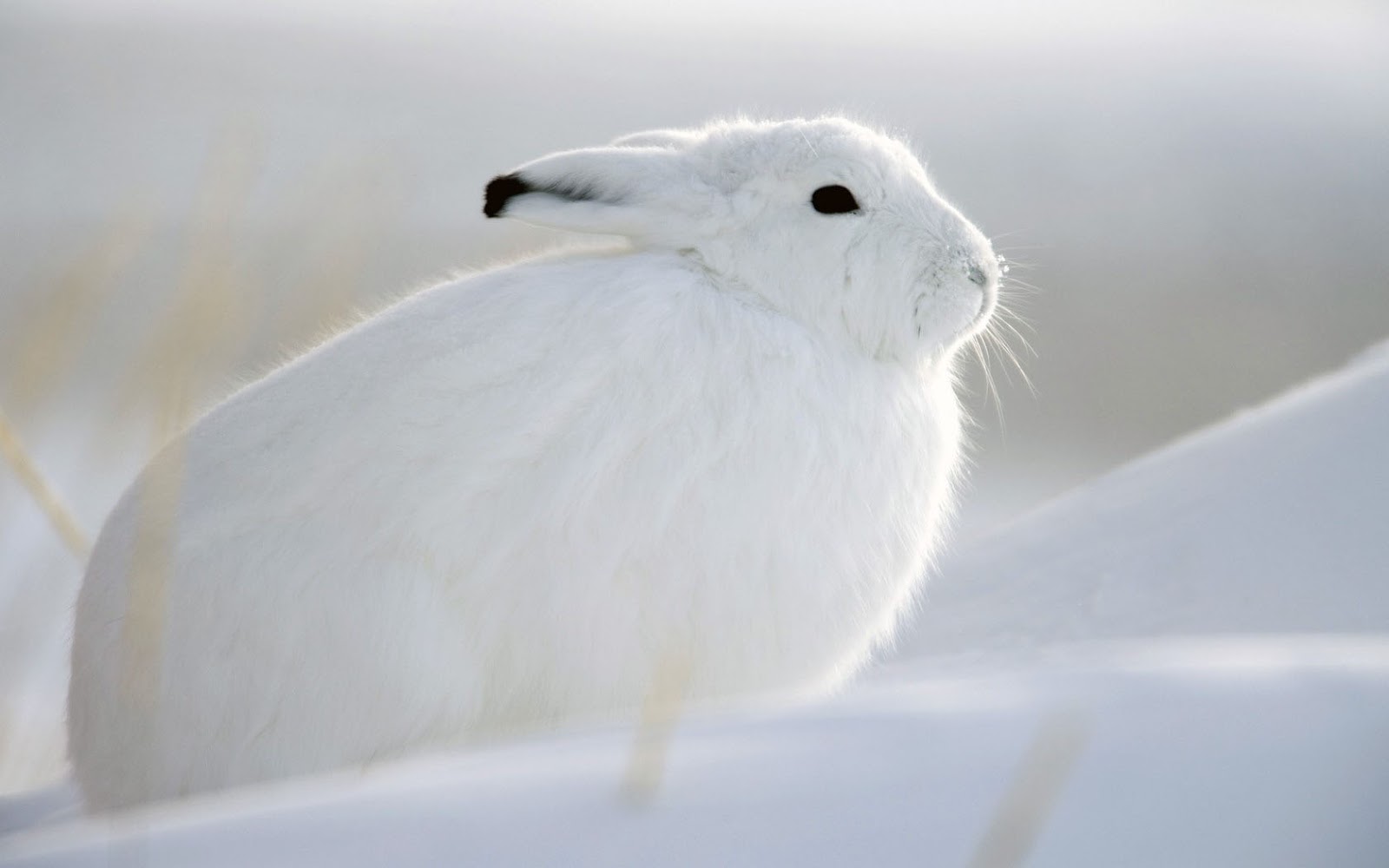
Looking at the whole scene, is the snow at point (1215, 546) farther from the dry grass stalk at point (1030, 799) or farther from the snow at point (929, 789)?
the dry grass stalk at point (1030, 799)

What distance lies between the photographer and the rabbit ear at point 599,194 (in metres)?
1.77

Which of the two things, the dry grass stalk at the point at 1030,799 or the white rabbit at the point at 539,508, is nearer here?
the dry grass stalk at the point at 1030,799

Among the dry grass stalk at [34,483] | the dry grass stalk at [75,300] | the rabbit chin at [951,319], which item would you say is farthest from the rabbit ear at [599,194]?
the dry grass stalk at [34,483]

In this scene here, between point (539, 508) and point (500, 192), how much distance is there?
466 mm

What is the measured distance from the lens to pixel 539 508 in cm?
152

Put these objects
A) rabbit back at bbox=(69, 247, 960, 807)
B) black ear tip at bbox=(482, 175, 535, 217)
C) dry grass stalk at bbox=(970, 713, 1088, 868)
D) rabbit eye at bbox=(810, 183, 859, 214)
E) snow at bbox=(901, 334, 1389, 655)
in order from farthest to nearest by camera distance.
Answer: snow at bbox=(901, 334, 1389, 655) → rabbit eye at bbox=(810, 183, 859, 214) → black ear tip at bbox=(482, 175, 535, 217) → rabbit back at bbox=(69, 247, 960, 807) → dry grass stalk at bbox=(970, 713, 1088, 868)

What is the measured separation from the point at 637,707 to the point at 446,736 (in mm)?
223

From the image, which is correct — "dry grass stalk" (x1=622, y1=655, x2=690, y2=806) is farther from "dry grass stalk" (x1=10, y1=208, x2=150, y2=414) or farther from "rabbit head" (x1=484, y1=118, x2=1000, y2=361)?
"rabbit head" (x1=484, y1=118, x2=1000, y2=361)

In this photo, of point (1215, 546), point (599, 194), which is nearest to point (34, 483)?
point (599, 194)

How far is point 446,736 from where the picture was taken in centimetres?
149

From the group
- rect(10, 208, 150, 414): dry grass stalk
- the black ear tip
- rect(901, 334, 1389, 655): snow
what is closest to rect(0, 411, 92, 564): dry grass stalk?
rect(10, 208, 150, 414): dry grass stalk

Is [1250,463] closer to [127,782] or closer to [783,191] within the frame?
[783,191]

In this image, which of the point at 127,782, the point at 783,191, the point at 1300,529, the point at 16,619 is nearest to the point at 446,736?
the point at 127,782

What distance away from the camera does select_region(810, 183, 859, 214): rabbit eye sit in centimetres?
189
